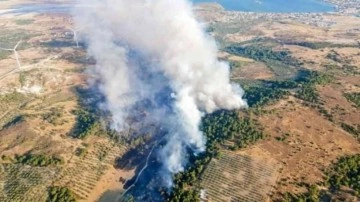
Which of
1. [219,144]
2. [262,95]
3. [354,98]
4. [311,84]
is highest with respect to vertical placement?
[354,98]

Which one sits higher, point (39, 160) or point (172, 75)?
point (172, 75)

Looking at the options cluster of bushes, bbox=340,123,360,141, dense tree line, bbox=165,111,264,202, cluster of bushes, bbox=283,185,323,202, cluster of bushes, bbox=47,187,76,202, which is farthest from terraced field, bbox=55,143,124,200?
cluster of bushes, bbox=340,123,360,141

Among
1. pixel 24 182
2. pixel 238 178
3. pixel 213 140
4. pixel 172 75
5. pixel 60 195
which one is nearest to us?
pixel 60 195

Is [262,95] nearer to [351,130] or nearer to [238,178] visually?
[351,130]

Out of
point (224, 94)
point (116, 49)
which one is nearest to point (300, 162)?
point (224, 94)

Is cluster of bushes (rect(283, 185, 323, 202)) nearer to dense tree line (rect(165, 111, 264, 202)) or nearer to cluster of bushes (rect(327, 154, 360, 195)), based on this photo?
cluster of bushes (rect(327, 154, 360, 195))

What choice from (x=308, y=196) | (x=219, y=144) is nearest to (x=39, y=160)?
(x=219, y=144)

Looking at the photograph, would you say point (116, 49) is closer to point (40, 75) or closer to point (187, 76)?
point (40, 75)
